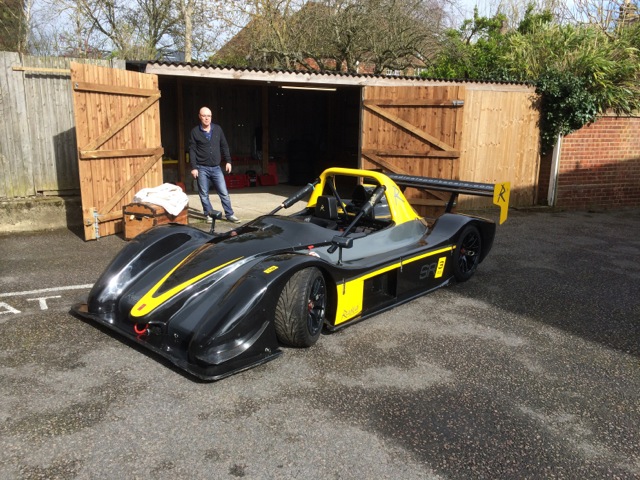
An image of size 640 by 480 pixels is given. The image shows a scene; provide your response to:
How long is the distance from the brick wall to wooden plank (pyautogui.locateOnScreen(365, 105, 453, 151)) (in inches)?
138

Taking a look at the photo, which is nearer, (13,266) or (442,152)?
(13,266)

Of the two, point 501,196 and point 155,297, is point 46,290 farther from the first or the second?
point 501,196

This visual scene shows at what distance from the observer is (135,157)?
894cm

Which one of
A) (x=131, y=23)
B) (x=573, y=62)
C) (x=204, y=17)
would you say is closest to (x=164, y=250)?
(x=573, y=62)

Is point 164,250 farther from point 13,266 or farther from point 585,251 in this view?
point 585,251

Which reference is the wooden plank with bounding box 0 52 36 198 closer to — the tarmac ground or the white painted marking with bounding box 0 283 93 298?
the tarmac ground

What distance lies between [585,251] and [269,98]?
30.8 feet

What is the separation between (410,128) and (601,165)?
5.09 meters

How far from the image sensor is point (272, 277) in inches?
164

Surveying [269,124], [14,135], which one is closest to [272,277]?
[14,135]

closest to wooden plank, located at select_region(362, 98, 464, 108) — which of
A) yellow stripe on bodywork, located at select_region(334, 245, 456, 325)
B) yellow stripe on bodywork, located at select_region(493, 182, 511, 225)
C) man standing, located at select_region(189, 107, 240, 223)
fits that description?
man standing, located at select_region(189, 107, 240, 223)

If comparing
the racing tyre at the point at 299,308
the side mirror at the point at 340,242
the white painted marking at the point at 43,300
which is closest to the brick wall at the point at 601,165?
the side mirror at the point at 340,242

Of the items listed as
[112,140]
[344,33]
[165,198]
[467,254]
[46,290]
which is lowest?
[46,290]

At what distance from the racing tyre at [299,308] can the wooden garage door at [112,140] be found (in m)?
5.04
